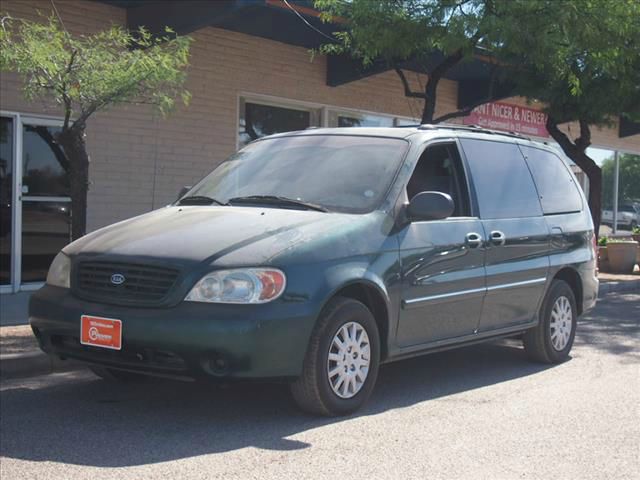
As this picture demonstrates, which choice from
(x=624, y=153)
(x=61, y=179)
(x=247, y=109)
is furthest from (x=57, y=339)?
(x=624, y=153)

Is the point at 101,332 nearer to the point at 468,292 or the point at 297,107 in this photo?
the point at 468,292

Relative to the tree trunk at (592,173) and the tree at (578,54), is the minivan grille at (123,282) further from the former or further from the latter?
the tree trunk at (592,173)

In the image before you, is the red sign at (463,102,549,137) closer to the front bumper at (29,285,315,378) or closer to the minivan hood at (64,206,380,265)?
the minivan hood at (64,206,380,265)

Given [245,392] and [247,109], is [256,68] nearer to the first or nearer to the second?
[247,109]

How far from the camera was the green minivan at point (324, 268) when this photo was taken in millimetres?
4742

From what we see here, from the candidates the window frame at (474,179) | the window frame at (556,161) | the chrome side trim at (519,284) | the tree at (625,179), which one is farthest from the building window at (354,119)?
the tree at (625,179)

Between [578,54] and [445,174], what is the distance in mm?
6072

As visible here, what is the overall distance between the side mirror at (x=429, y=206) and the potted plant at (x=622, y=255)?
12.1 meters

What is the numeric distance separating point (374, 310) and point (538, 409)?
1.32 meters

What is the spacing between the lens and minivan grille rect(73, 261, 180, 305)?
482 cm

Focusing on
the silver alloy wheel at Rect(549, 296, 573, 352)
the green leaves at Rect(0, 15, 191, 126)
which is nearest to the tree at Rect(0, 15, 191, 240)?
the green leaves at Rect(0, 15, 191, 126)

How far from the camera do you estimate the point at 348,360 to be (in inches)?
204

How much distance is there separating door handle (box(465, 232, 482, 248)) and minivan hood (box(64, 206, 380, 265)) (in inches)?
42.6

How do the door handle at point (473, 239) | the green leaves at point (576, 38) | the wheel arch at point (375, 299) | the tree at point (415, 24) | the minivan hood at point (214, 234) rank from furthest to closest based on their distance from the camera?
the tree at point (415, 24) → the green leaves at point (576, 38) → the door handle at point (473, 239) → the wheel arch at point (375, 299) → the minivan hood at point (214, 234)
